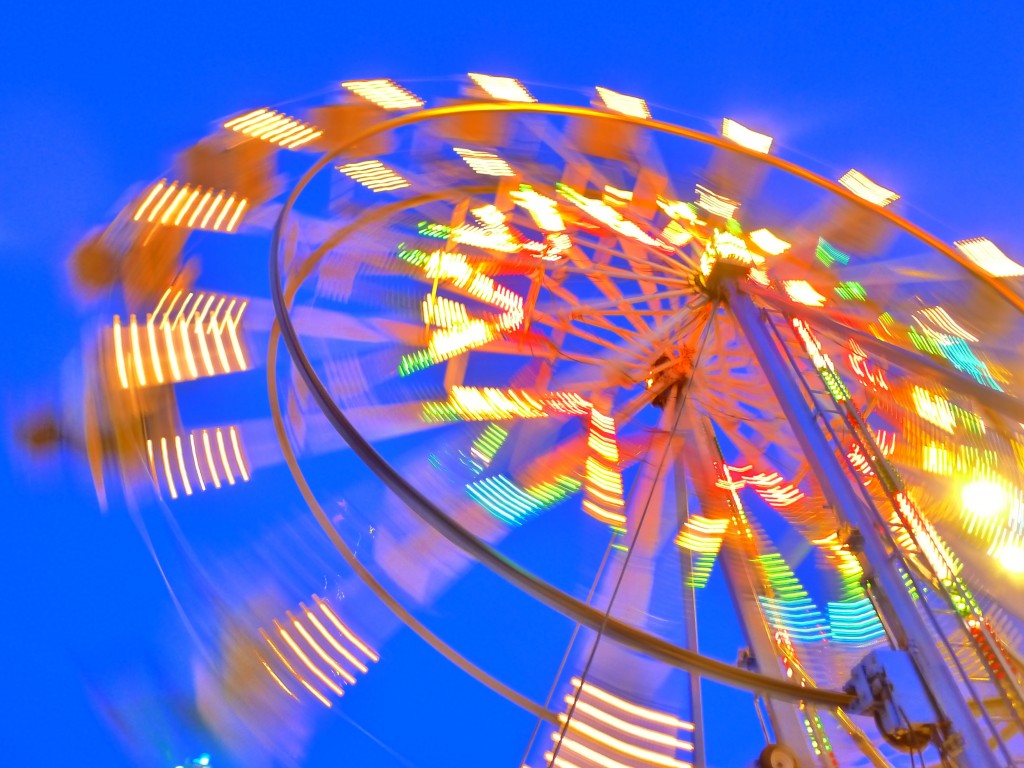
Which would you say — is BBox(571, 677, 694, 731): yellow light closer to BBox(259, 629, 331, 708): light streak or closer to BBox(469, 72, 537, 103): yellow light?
BBox(259, 629, 331, 708): light streak

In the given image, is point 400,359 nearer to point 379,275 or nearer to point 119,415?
point 379,275

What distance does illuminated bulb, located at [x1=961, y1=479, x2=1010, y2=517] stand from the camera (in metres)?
3.81

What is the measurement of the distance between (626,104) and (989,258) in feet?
8.00

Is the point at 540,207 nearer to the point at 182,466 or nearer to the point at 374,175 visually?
the point at 374,175

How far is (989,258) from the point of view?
4590 mm

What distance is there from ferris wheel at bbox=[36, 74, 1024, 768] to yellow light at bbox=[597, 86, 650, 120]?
0.12ft

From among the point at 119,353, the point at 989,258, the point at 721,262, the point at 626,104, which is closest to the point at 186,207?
the point at 119,353

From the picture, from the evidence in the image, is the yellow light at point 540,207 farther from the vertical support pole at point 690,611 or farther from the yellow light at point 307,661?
the yellow light at point 307,661

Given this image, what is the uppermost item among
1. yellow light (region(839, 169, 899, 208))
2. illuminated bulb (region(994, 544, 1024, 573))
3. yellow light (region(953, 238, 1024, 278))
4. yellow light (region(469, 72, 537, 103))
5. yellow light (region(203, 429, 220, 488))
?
yellow light (region(469, 72, 537, 103))

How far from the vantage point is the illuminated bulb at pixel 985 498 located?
381 cm

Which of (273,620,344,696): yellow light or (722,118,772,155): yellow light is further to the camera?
(722,118,772,155): yellow light

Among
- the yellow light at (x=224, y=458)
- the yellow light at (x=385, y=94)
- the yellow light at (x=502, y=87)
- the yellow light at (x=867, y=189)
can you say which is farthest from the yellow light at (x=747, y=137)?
the yellow light at (x=224, y=458)

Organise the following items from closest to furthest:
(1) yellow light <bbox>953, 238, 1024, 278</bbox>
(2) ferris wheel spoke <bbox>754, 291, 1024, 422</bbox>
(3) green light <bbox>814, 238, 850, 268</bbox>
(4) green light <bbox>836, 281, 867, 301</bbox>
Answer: (2) ferris wheel spoke <bbox>754, 291, 1024, 422</bbox> < (1) yellow light <bbox>953, 238, 1024, 278</bbox> < (3) green light <bbox>814, 238, 850, 268</bbox> < (4) green light <bbox>836, 281, 867, 301</bbox>

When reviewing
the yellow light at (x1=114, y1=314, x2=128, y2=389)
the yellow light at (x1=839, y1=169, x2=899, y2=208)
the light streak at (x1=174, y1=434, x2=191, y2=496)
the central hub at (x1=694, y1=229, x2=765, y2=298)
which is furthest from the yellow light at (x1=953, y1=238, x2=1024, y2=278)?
the yellow light at (x1=114, y1=314, x2=128, y2=389)
